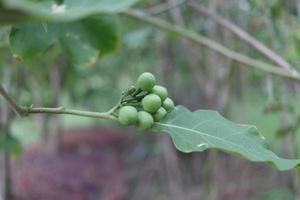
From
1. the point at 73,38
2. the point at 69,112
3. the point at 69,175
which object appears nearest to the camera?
the point at 69,112

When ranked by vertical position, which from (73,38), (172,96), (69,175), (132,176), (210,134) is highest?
(73,38)

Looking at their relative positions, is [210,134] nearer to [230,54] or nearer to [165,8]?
[230,54]

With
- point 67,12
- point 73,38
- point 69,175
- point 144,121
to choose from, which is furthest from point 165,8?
point 69,175

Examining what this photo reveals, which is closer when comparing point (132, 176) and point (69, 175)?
point (69, 175)

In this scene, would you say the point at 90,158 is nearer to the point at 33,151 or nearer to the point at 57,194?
the point at 33,151

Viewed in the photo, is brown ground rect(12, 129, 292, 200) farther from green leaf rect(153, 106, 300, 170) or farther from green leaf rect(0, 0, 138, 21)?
green leaf rect(0, 0, 138, 21)

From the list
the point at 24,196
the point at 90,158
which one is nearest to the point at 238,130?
the point at 24,196

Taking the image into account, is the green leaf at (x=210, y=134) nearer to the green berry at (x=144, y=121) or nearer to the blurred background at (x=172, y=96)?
the green berry at (x=144, y=121)

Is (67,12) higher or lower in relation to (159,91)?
higher
